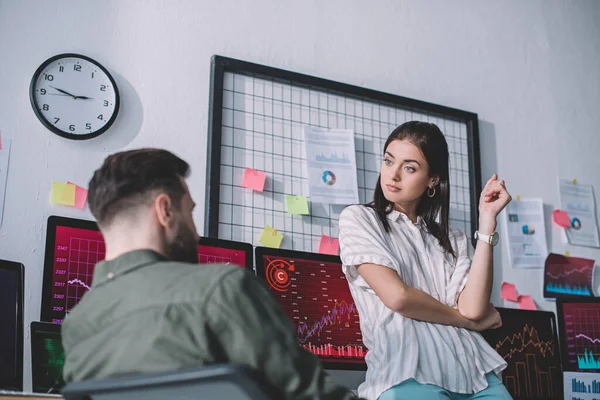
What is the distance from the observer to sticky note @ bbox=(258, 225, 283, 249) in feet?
7.66

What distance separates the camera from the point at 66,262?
1.78m

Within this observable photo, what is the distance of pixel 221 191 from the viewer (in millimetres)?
2297

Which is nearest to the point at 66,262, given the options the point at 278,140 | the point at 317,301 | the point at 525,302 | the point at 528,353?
the point at 317,301

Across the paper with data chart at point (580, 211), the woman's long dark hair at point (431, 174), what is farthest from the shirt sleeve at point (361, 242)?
the paper with data chart at point (580, 211)

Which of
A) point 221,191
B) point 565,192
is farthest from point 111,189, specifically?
point 565,192

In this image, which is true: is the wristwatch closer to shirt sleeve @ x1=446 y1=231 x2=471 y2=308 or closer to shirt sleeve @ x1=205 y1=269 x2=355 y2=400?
shirt sleeve @ x1=446 y1=231 x2=471 y2=308

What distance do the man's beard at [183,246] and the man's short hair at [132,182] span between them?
0.13 feet

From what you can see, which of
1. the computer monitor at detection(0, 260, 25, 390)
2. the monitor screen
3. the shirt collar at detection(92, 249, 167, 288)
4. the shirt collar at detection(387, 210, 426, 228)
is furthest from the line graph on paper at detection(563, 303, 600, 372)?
the shirt collar at detection(92, 249, 167, 288)

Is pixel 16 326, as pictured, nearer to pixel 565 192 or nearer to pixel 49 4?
pixel 49 4

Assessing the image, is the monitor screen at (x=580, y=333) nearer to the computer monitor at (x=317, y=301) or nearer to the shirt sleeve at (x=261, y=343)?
the computer monitor at (x=317, y=301)

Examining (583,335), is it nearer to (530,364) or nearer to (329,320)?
(530,364)

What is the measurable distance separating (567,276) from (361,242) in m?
1.48

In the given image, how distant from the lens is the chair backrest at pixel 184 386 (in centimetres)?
79

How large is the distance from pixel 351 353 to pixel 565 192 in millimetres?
1430
